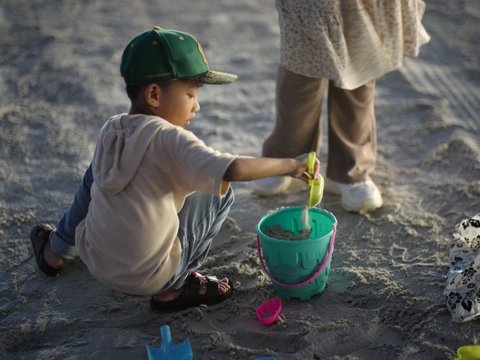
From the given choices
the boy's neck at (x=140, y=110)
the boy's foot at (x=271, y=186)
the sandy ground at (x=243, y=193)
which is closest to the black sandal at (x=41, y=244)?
the sandy ground at (x=243, y=193)

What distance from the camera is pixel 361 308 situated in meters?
2.26

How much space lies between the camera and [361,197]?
2.88 meters

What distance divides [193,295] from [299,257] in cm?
40

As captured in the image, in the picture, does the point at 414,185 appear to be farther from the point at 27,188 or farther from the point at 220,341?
the point at 27,188

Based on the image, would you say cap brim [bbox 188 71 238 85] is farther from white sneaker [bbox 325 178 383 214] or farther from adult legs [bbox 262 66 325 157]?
white sneaker [bbox 325 178 383 214]

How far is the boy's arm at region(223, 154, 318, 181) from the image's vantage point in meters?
1.82

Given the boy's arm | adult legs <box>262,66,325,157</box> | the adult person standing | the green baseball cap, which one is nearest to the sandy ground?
the adult person standing

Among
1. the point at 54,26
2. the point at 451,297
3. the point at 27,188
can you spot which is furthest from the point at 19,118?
the point at 451,297

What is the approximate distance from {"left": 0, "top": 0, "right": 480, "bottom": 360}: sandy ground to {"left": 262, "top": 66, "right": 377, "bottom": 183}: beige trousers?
0.20 meters

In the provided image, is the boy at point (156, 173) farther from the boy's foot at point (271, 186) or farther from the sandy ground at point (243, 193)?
the boy's foot at point (271, 186)

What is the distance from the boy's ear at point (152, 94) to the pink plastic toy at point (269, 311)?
78 cm

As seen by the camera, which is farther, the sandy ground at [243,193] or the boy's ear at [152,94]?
the sandy ground at [243,193]

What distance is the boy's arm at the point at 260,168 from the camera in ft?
5.96

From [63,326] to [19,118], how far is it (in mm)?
2039
